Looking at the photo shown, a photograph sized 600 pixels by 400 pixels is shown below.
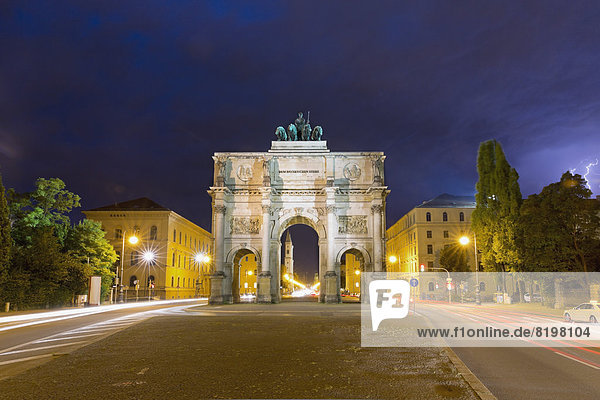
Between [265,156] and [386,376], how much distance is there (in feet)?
131

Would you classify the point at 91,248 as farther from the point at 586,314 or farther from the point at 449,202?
the point at 449,202

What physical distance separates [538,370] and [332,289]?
3506 centimetres

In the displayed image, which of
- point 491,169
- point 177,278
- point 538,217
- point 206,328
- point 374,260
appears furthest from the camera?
point 177,278

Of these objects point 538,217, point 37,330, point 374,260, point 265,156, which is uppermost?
point 265,156

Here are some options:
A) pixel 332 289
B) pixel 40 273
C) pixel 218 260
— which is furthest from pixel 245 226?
pixel 40 273

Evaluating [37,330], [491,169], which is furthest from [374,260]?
[37,330]

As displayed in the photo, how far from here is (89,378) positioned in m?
8.99

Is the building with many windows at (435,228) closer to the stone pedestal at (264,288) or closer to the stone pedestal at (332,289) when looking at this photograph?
the stone pedestal at (332,289)

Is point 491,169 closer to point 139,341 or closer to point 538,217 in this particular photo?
point 538,217

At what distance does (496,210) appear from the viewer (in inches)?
2124

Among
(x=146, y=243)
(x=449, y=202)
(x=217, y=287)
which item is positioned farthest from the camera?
(x=449, y=202)

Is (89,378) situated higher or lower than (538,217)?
lower

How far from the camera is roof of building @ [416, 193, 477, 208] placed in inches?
3445

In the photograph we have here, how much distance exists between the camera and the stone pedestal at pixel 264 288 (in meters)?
44.7
